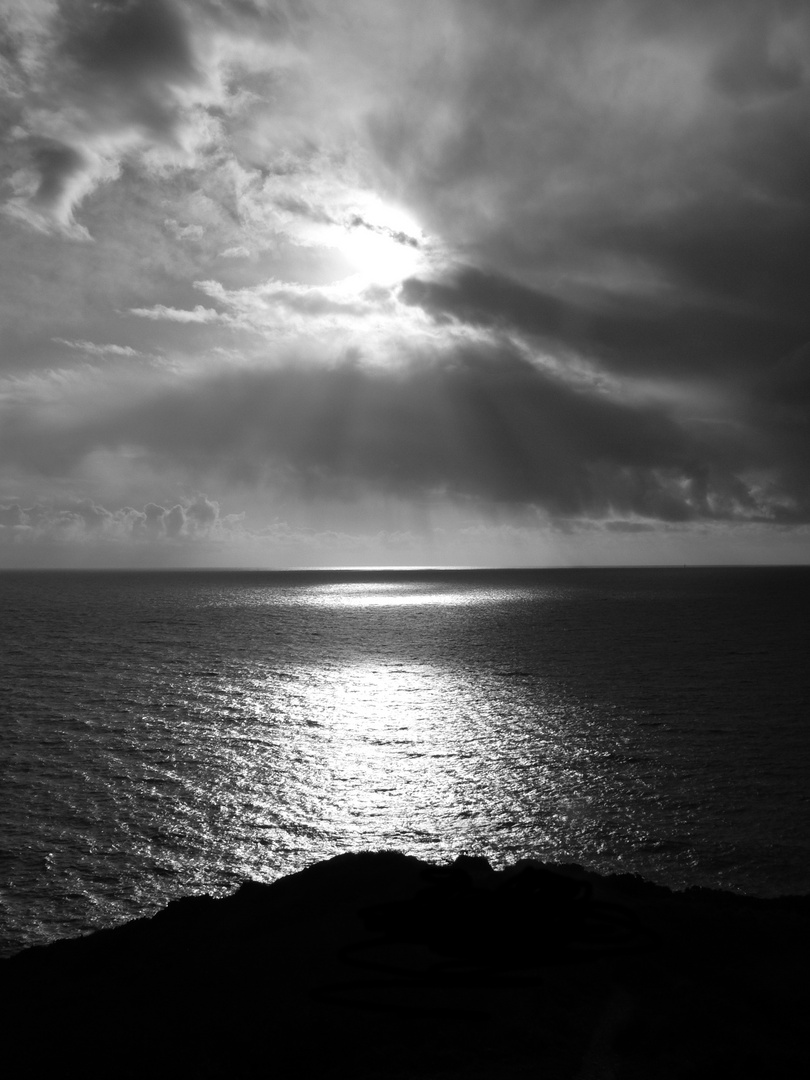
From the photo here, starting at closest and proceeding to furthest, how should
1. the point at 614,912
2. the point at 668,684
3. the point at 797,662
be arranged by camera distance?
the point at 614,912 → the point at 668,684 → the point at 797,662

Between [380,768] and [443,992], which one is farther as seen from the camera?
[380,768]

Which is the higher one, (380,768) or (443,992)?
(443,992)

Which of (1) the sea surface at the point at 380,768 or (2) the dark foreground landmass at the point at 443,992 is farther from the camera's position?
(1) the sea surface at the point at 380,768

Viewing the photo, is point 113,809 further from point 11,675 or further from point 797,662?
point 797,662

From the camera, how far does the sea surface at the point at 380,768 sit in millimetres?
23047

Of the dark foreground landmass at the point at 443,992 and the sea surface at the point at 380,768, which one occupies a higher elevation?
the dark foreground landmass at the point at 443,992

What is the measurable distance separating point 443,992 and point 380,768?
2798cm

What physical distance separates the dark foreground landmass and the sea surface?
1197cm

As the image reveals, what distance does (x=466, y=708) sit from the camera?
4925 centimetres

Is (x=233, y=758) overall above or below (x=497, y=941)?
below

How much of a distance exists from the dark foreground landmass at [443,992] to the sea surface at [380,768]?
1197cm

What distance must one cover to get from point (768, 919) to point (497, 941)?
4547mm

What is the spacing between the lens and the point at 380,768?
34625 mm

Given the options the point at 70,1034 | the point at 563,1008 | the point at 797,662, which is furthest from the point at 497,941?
the point at 797,662
